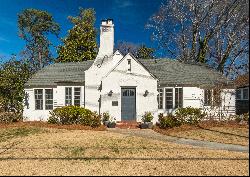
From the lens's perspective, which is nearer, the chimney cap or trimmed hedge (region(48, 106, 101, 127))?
trimmed hedge (region(48, 106, 101, 127))

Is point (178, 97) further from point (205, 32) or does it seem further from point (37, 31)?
point (37, 31)

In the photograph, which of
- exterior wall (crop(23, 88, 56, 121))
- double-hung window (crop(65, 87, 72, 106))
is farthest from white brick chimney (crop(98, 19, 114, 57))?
exterior wall (crop(23, 88, 56, 121))

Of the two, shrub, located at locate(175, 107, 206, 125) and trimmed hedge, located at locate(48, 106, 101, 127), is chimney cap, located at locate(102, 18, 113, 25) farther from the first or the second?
shrub, located at locate(175, 107, 206, 125)

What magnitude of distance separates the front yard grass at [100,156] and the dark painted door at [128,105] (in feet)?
23.9

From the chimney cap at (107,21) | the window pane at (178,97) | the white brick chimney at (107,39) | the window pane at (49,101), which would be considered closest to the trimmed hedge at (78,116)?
the window pane at (49,101)

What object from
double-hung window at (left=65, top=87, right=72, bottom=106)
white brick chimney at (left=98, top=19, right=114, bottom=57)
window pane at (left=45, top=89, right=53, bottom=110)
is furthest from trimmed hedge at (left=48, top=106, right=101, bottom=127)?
white brick chimney at (left=98, top=19, right=114, bottom=57)

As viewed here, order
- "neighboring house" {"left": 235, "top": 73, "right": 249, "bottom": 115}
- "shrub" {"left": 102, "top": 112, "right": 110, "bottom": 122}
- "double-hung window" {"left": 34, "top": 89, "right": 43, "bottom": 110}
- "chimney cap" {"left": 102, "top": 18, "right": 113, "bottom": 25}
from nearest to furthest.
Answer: "neighboring house" {"left": 235, "top": 73, "right": 249, "bottom": 115} → "shrub" {"left": 102, "top": 112, "right": 110, "bottom": 122} → "double-hung window" {"left": 34, "top": 89, "right": 43, "bottom": 110} → "chimney cap" {"left": 102, "top": 18, "right": 113, "bottom": 25}

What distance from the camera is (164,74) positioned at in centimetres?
2677

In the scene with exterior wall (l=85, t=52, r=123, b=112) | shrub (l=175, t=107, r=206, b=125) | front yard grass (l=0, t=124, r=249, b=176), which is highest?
exterior wall (l=85, t=52, r=123, b=112)

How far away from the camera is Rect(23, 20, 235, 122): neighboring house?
24531mm

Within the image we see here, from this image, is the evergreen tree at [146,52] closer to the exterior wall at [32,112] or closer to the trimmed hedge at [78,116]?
the exterior wall at [32,112]

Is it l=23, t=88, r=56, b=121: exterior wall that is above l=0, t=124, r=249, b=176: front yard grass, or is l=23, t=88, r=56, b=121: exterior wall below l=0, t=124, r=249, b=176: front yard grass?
above

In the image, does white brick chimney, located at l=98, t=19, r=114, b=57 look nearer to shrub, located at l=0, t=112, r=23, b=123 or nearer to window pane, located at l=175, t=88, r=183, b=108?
window pane, located at l=175, t=88, r=183, b=108

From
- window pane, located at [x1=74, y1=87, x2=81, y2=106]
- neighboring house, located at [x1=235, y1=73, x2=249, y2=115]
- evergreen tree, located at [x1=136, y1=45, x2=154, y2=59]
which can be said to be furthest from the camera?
evergreen tree, located at [x1=136, y1=45, x2=154, y2=59]
